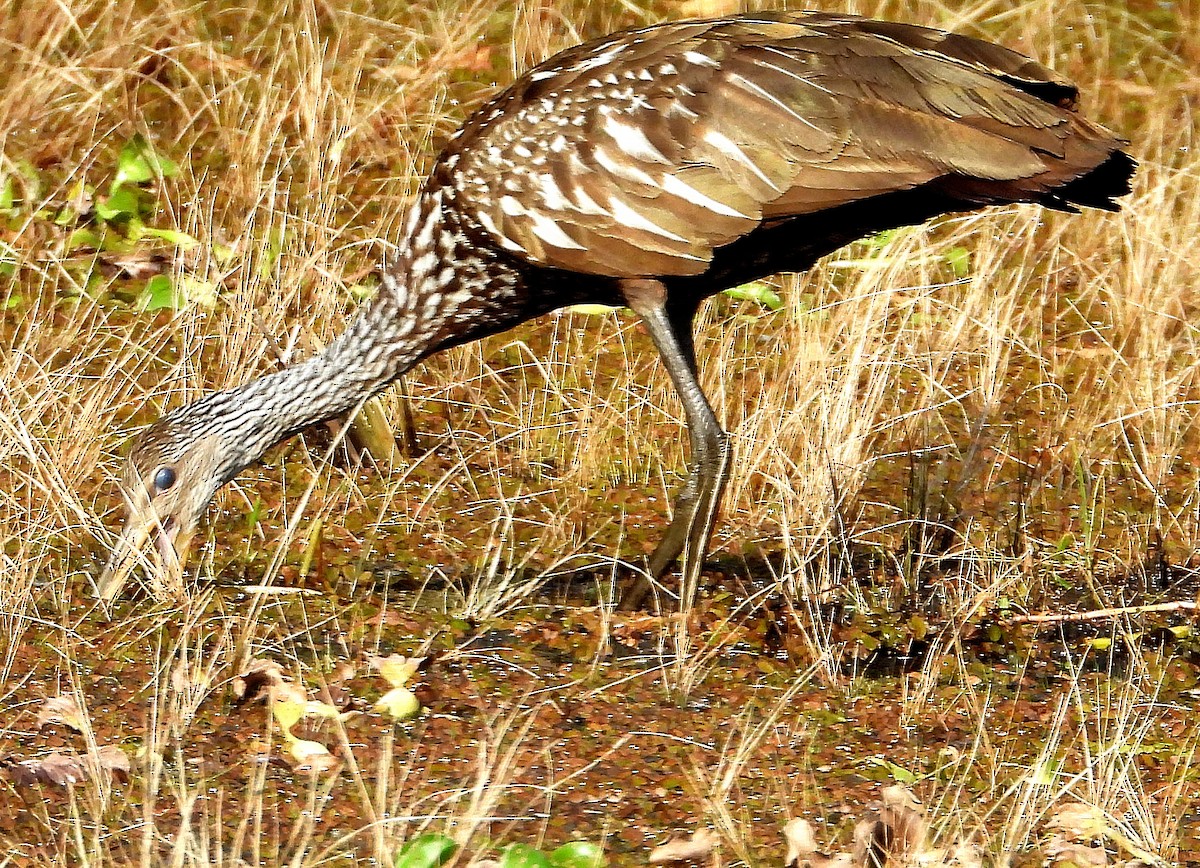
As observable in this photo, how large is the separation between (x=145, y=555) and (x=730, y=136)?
5.42 ft

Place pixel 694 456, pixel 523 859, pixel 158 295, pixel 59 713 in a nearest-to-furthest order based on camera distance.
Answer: pixel 523 859, pixel 59 713, pixel 694 456, pixel 158 295

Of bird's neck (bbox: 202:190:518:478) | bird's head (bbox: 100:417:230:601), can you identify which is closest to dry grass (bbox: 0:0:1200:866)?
bird's head (bbox: 100:417:230:601)

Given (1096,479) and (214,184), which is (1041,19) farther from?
(214,184)

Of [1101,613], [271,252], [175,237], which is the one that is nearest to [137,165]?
[175,237]

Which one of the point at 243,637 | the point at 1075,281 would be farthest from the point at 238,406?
the point at 1075,281

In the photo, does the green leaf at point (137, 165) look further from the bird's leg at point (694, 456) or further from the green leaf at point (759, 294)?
the bird's leg at point (694, 456)

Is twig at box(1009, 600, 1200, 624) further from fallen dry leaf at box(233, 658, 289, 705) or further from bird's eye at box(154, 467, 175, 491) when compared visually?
bird's eye at box(154, 467, 175, 491)

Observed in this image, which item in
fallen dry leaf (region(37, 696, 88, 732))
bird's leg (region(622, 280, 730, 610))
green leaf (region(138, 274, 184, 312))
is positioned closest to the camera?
fallen dry leaf (region(37, 696, 88, 732))

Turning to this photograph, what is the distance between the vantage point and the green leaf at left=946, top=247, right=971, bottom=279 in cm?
598

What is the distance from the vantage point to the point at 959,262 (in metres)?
6.07

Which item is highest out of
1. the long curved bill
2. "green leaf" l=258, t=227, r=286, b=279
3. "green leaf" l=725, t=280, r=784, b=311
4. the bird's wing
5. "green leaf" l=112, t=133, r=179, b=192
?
the bird's wing

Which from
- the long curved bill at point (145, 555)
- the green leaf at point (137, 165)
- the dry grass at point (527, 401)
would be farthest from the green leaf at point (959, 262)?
the long curved bill at point (145, 555)

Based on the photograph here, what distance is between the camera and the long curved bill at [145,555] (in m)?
4.12

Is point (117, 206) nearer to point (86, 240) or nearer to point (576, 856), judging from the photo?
point (86, 240)
